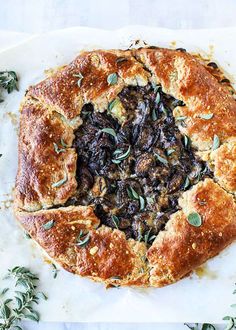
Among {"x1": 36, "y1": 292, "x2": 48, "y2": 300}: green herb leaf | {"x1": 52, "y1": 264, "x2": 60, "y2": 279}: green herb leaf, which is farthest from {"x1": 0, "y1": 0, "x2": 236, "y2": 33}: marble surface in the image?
{"x1": 36, "y1": 292, "x2": 48, "y2": 300}: green herb leaf

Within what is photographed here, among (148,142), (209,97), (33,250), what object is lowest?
(33,250)

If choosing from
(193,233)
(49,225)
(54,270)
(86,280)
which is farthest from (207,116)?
(54,270)

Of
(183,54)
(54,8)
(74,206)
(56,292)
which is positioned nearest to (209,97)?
(183,54)

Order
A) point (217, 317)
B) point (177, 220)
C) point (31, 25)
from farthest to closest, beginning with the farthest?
point (31, 25) < point (217, 317) < point (177, 220)

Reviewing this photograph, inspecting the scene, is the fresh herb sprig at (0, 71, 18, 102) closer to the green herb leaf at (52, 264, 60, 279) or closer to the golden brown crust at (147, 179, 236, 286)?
the green herb leaf at (52, 264, 60, 279)

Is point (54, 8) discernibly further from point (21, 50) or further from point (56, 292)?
point (56, 292)

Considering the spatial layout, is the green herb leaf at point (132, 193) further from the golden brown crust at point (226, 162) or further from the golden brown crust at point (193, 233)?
the golden brown crust at point (226, 162)

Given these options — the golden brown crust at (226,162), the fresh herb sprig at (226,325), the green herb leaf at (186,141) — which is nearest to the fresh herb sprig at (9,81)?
the green herb leaf at (186,141)

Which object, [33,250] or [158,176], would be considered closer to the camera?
[158,176]
